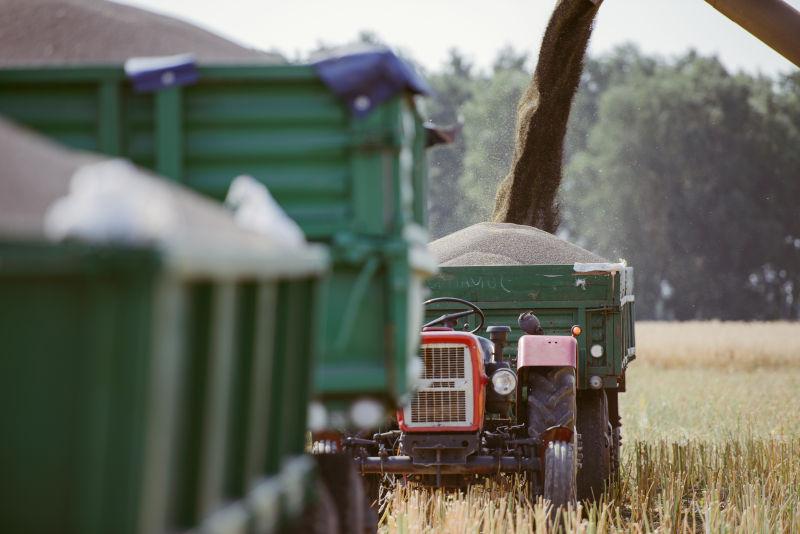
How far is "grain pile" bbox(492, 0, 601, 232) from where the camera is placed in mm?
11531

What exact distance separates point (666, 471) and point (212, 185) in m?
5.49

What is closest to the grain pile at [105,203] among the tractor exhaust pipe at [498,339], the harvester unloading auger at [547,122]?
the tractor exhaust pipe at [498,339]

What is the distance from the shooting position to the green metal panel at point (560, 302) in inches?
320

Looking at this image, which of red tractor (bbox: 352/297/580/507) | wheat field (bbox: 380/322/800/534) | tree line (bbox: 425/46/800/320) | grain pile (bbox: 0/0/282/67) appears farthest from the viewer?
tree line (bbox: 425/46/800/320)

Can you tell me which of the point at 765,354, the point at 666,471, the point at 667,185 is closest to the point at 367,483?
the point at 666,471

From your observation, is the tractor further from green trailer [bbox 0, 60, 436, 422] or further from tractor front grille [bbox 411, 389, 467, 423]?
green trailer [bbox 0, 60, 436, 422]

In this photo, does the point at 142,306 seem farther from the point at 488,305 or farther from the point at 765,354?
the point at 765,354

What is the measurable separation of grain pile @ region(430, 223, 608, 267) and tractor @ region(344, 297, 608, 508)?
2.27 metres

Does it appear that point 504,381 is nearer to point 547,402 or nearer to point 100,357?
point 547,402

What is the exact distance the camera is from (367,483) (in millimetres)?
7262

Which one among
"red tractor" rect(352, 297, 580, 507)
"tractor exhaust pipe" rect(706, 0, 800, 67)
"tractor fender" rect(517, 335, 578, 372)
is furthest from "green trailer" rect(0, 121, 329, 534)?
"tractor exhaust pipe" rect(706, 0, 800, 67)

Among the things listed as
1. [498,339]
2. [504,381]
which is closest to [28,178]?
[504,381]

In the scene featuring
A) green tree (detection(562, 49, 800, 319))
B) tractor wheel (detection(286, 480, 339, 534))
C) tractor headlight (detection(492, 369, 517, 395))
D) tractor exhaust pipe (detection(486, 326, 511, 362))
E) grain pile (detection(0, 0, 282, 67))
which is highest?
green tree (detection(562, 49, 800, 319))

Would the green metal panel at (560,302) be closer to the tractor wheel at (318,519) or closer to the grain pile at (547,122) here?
the grain pile at (547,122)
